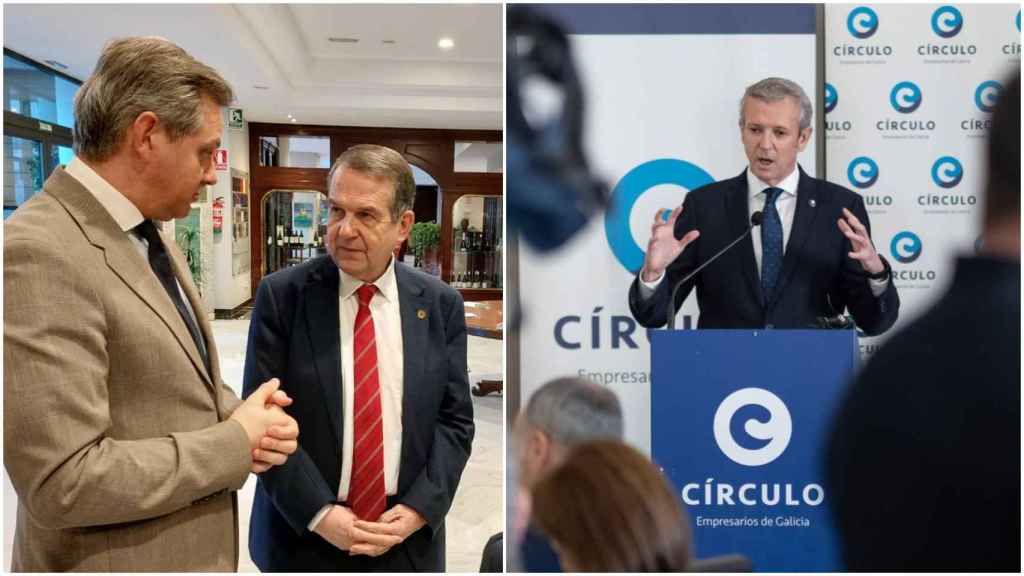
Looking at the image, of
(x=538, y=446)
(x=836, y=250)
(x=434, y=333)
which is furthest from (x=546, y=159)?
(x=538, y=446)

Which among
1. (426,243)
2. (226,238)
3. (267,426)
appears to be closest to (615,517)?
(267,426)

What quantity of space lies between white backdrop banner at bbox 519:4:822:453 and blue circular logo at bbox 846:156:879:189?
0.11 metres

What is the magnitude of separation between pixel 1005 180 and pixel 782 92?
2.07ft

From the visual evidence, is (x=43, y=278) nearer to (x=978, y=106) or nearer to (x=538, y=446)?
(x=538, y=446)

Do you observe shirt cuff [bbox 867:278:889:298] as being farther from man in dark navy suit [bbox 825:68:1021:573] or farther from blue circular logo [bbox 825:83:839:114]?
man in dark navy suit [bbox 825:68:1021:573]

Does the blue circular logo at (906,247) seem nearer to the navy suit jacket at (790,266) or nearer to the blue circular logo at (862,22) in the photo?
the navy suit jacket at (790,266)

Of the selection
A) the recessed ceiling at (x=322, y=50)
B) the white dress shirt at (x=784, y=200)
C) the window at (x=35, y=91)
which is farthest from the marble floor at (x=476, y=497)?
the window at (x=35, y=91)

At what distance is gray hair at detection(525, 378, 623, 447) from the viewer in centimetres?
101

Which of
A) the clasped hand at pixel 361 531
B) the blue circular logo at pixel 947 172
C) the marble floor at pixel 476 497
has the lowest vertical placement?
the marble floor at pixel 476 497

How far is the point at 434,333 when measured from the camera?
1744 mm

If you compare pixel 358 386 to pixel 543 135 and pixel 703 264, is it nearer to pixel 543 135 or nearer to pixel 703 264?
pixel 543 135

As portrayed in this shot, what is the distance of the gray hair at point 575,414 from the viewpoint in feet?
3.31

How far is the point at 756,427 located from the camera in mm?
1628

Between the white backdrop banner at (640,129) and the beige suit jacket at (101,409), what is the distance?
0.75 metres
